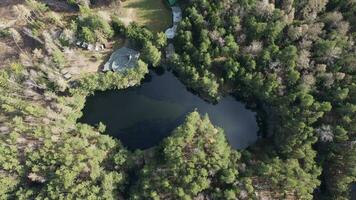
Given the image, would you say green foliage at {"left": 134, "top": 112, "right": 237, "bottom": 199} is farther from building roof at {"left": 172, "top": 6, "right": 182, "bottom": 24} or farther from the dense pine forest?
building roof at {"left": 172, "top": 6, "right": 182, "bottom": 24}

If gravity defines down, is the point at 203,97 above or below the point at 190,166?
above

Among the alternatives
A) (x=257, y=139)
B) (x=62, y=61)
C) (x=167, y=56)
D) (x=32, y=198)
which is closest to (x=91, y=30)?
(x=62, y=61)

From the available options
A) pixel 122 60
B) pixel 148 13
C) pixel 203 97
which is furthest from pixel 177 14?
pixel 203 97

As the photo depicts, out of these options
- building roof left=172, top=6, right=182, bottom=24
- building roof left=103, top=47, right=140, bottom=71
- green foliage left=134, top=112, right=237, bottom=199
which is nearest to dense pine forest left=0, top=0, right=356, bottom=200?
green foliage left=134, top=112, right=237, bottom=199

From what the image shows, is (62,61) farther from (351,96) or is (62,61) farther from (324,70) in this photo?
(351,96)

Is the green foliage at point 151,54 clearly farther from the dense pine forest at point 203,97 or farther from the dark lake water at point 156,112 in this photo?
the dark lake water at point 156,112

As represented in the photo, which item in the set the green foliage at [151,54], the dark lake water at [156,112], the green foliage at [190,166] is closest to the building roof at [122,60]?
the green foliage at [151,54]

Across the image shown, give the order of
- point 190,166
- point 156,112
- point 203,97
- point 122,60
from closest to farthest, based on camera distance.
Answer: point 190,166 < point 203,97 < point 156,112 < point 122,60

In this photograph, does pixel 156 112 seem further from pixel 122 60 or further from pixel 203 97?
pixel 122 60
